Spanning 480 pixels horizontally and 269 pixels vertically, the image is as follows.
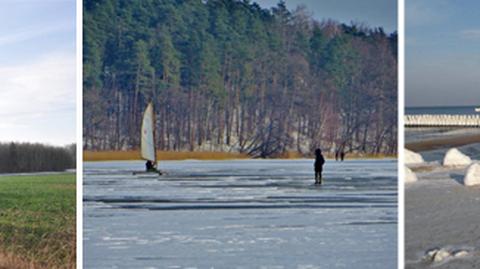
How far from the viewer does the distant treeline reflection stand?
10.9 m

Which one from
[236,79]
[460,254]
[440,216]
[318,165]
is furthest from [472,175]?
[236,79]

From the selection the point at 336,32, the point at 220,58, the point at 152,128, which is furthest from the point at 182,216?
the point at 336,32

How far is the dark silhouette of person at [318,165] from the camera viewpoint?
9.80m

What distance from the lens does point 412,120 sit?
9.44 m

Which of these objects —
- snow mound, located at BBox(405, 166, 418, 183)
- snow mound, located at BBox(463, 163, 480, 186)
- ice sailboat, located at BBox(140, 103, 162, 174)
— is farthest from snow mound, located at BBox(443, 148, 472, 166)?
ice sailboat, located at BBox(140, 103, 162, 174)

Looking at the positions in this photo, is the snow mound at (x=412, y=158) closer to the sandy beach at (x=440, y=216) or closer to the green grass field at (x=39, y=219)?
the sandy beach at (x=440, y=216)

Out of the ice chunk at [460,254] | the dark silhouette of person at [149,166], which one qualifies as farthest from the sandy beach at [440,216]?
the dark silhouette of person at [149,166]

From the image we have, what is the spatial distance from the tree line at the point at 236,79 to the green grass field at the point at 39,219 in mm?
1242

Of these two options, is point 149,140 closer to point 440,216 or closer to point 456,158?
point 440,216

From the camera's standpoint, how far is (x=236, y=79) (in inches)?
385

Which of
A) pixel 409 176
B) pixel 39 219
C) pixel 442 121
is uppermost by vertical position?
pixel 442 121

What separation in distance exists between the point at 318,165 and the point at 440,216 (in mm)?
1896

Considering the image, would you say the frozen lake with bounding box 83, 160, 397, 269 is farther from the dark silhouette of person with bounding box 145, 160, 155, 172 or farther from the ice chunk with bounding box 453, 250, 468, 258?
the ice chunk with bounding box 453, 250, 468, 258

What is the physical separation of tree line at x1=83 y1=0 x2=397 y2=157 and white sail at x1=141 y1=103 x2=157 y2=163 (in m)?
0.12
